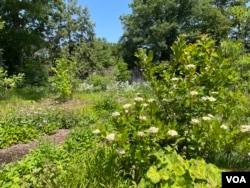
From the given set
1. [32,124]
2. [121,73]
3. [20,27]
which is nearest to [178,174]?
[32,124]

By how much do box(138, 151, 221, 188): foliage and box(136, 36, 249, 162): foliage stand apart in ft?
1.25

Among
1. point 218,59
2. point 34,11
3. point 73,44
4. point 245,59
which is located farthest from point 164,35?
point 218,59

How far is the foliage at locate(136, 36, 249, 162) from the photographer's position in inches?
119

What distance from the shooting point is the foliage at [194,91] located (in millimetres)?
3033

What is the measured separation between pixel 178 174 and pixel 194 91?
36.0 inches

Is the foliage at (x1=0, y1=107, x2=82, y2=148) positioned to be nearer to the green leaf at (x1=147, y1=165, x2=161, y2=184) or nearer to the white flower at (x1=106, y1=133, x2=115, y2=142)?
the white flower at (x1=106, y1=133, x2=115, y2=142)

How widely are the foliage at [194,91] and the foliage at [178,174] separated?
38 cm

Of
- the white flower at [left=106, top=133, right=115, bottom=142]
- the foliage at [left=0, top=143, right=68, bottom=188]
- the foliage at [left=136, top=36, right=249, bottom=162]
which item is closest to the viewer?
the white flower at [left=106, top=133, right=115, bottom=142]

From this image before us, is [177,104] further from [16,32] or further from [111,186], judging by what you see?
[16,32]

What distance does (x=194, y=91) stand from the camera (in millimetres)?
3000

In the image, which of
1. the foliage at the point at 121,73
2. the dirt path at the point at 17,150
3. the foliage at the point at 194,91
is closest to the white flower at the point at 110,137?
the foliage at the point at 194,91

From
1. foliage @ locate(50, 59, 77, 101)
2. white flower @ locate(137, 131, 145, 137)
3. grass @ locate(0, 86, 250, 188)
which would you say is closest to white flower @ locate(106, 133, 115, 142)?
white flower @ locate(137, 131, 145, 137)

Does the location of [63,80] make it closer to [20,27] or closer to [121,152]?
[121,152]

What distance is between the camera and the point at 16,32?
630 inches
